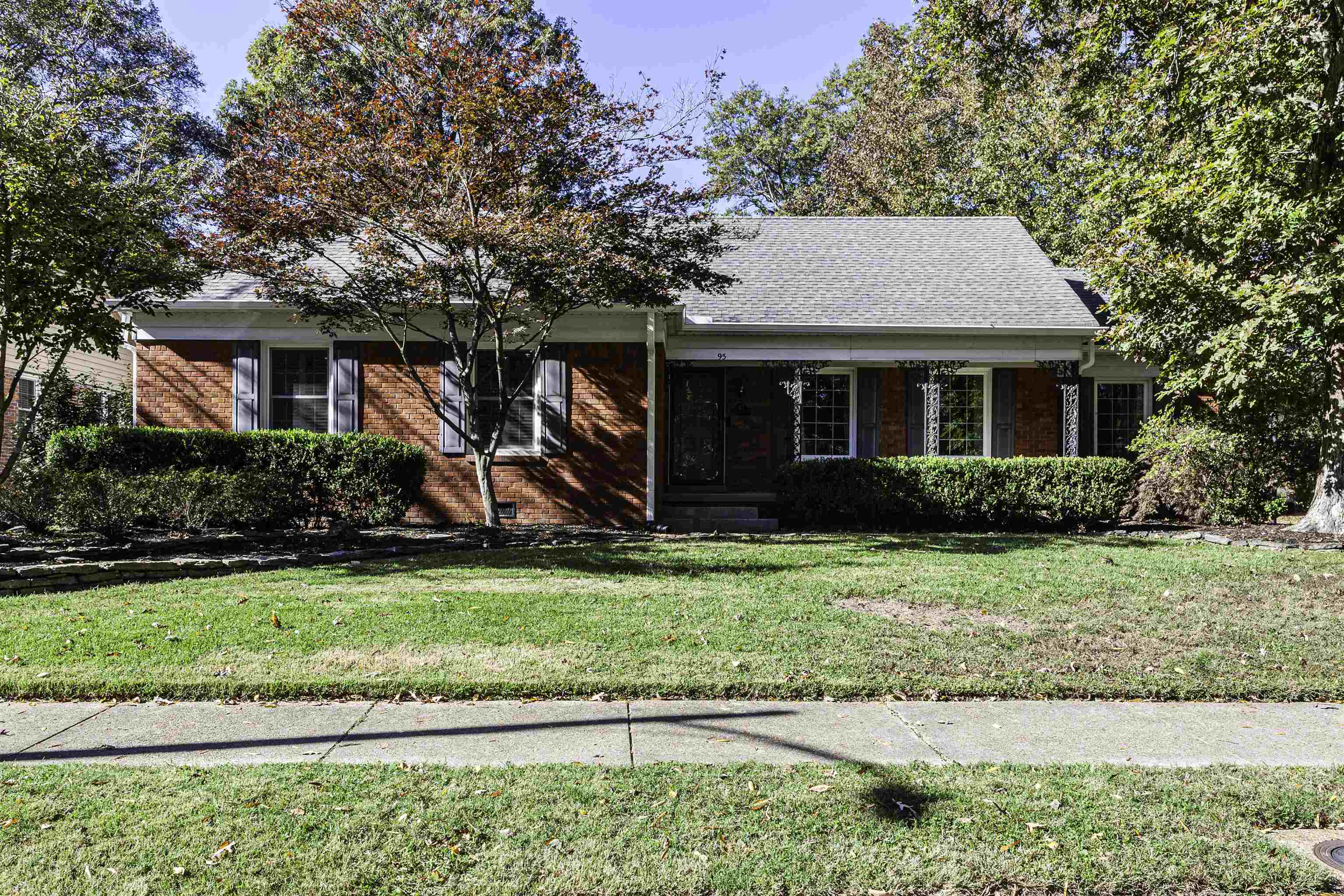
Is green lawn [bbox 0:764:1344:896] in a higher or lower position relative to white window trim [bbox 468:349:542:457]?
lower

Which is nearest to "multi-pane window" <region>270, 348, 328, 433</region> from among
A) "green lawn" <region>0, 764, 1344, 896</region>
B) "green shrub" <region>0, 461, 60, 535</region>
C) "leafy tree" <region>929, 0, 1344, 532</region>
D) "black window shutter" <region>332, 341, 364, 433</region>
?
"black window shutter" <region>332, 341, 364, 433</region>

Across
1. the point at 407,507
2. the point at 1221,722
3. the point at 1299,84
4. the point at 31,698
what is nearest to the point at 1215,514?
the point at 1299,84

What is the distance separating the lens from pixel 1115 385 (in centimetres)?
1577

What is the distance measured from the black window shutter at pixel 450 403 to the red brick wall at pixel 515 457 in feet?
0.35

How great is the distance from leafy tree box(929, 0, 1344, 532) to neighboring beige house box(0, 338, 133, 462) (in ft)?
51.7

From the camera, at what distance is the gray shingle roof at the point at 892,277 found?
46.7 ft

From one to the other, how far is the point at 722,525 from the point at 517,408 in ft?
11.4

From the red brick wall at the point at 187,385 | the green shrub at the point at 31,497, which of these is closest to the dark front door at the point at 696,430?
the red brick wall at the point at 187,385

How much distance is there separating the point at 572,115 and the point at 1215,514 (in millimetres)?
10281

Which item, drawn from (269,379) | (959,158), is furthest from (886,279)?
(959,158)

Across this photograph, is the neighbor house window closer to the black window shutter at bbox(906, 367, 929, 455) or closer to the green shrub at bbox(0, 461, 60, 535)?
the green shrub at bbox(0, 461, 60, 535)

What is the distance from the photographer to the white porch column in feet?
42.1

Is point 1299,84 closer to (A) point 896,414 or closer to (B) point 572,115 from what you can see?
(A) point 896,414

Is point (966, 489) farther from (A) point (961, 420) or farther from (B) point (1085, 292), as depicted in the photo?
(B) point (1085, 292)
